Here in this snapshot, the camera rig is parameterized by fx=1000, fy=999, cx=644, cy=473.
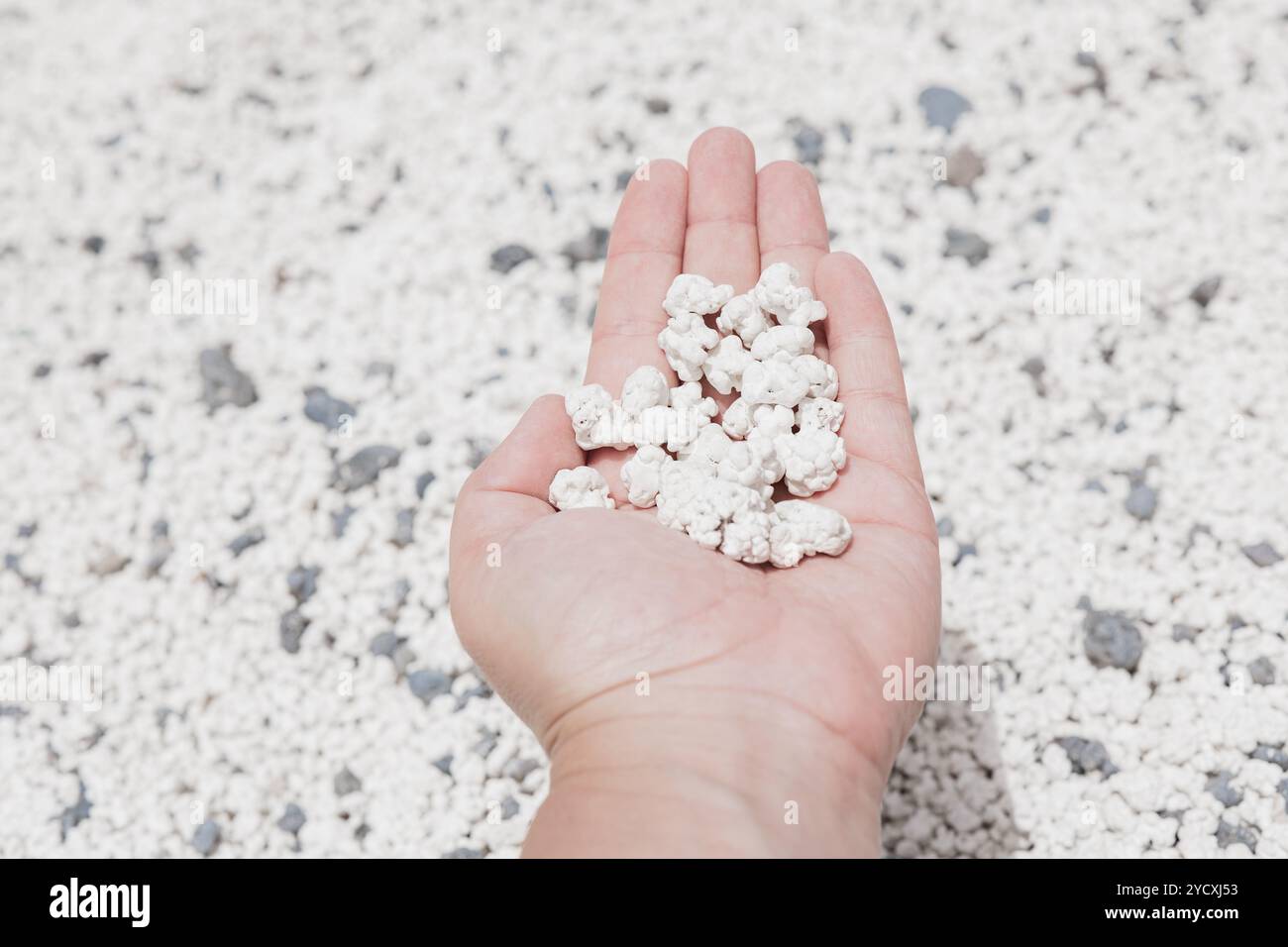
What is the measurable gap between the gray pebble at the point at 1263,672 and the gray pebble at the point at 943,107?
1926 millimetres

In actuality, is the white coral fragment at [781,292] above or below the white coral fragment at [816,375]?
above

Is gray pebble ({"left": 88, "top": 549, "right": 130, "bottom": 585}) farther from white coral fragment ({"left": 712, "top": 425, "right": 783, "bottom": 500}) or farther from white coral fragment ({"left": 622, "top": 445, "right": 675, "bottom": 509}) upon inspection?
white coral fragment ({"left": 712, "top": 425, "right": 783, "bottom": 500})

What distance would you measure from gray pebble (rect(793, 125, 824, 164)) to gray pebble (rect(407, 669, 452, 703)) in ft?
6.68

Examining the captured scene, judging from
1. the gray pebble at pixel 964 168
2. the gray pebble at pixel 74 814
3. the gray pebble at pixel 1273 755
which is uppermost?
the gray pebble at pixel 964 168

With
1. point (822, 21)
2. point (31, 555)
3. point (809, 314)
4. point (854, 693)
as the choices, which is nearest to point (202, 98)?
point (31, 555)

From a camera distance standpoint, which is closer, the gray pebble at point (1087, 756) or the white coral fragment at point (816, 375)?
the white coral fragment at point (816, 375)

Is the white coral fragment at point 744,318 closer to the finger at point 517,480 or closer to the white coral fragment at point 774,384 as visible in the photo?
the white coral fragment at point 774,384

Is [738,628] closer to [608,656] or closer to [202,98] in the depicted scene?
[608,656]

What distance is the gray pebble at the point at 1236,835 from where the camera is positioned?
2.09m

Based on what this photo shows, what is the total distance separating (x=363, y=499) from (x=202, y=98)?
81.0 inches

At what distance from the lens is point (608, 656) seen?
1.65m

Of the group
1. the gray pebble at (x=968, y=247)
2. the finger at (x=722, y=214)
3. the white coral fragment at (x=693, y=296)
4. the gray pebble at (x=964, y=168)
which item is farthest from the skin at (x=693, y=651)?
the gray pebble at (x=964, y=168)

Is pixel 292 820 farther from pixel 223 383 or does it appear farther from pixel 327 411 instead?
pixel 223 383

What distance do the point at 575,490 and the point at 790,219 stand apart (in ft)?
3.04
